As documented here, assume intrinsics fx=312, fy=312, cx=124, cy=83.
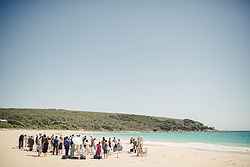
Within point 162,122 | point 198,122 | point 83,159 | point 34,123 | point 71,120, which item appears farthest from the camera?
point 198,122

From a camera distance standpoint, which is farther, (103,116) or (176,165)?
(103,116)

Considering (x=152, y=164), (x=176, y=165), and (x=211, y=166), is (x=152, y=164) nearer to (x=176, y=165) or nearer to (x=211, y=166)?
(x=176, y=165)

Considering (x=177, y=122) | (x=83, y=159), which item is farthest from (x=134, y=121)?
(x=83, y=159)

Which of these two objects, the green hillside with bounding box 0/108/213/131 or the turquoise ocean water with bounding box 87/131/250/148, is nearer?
the turquoise ocean water with bounding box 87/131/250/148

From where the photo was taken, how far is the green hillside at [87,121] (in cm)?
7506

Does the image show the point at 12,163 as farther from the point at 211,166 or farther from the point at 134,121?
the point at 134,121

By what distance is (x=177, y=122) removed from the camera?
389ft

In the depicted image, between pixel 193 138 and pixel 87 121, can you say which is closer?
pixel 193 138

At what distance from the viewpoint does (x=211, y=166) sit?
15.6m

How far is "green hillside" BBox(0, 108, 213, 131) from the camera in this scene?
7506 cm

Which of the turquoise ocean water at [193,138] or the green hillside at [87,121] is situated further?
the green hillside at [87,121]

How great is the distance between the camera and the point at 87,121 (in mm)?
91562

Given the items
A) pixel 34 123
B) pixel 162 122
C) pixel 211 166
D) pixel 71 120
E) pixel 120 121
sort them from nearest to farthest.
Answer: pixel 211 166 → pixel 34 123 → pixel 71 120 → pixel 120 121 → pixel 162 122

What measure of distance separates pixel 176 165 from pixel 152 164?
1213 mm
